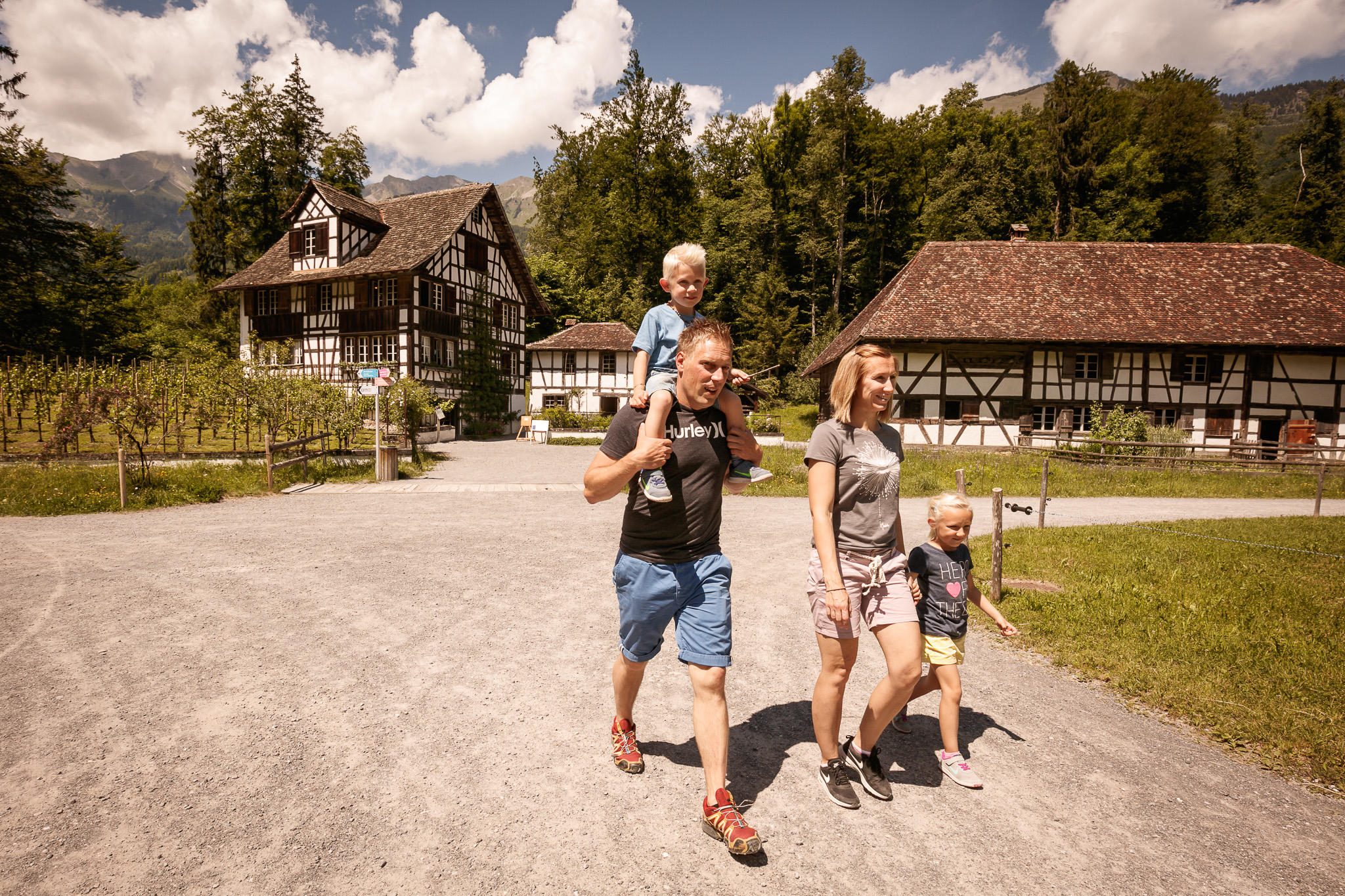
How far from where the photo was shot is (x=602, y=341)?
114 feet

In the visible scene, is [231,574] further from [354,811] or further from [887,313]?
[887,313]

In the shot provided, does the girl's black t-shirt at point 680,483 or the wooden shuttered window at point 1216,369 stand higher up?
the wooden shuttered window at point 1216,369

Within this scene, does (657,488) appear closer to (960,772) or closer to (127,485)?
(960,772)

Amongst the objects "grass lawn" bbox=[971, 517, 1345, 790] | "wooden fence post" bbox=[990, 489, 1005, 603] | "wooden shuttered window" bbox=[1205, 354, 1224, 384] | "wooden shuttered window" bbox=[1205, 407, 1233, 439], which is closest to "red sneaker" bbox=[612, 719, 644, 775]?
"grass lawn" bbox=[971, 517, 1345, 790]

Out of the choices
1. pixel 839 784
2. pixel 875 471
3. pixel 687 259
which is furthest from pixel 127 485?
pixel 875 471

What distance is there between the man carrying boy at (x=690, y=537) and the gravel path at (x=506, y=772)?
54 cm

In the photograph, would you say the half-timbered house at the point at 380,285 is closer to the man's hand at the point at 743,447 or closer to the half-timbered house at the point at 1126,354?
the half-timbered house at the point at 1126,354

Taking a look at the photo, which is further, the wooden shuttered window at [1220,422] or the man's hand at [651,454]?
the wooden shuttered window at [1220,422]

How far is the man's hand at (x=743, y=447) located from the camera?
2992 millimetres

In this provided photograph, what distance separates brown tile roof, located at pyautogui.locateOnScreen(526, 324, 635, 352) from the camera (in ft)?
113

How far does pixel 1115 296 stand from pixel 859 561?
27.0 meters

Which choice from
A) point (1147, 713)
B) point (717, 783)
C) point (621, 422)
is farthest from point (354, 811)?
point (1147, 713)

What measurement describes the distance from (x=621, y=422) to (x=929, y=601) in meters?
1.91

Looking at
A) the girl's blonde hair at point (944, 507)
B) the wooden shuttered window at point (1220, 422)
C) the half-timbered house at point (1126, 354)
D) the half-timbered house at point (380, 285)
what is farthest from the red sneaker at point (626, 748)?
the wooden shuttered window at point (1220, 422)
